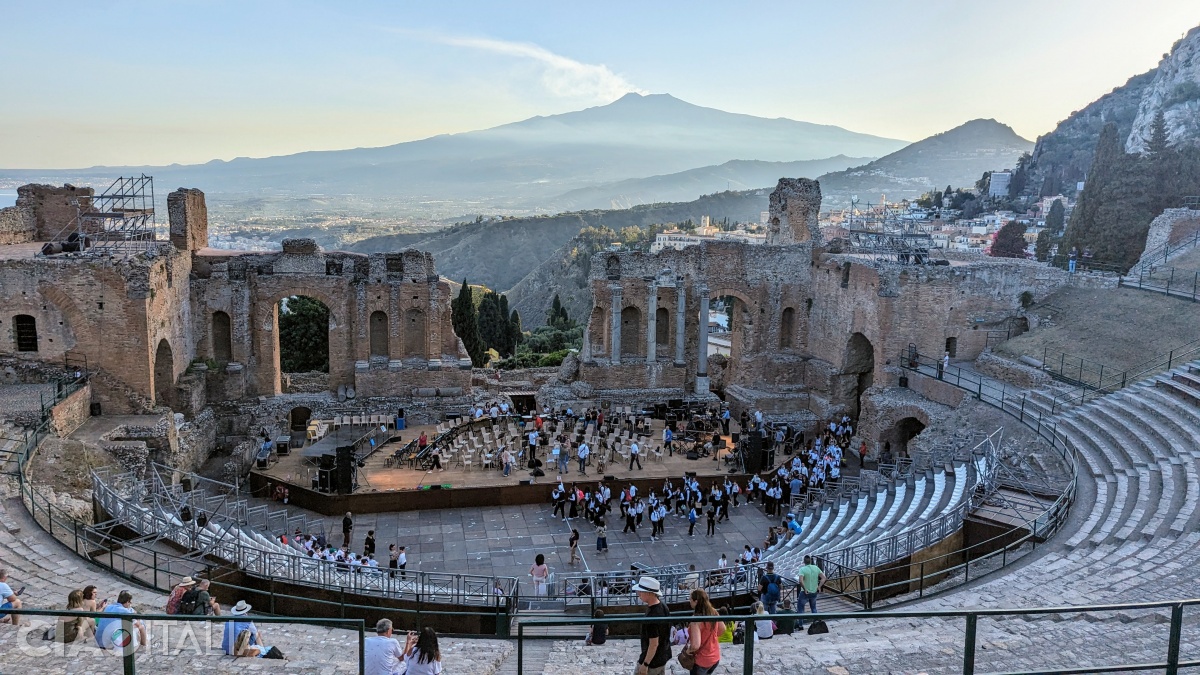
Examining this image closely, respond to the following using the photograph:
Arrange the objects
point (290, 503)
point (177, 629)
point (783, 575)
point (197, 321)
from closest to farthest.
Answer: point (177, 629) < point (783, 575) < point (290, 503) < point (197, 321)

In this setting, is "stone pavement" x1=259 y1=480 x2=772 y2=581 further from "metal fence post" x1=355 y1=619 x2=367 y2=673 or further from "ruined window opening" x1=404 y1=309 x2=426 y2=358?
"metal fence post" x1=355 y1=619 x2=367 y2=673

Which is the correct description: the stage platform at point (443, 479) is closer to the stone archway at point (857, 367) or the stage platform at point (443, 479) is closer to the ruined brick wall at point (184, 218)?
the stone archway at point (857, 367)

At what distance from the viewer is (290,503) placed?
73.8ft

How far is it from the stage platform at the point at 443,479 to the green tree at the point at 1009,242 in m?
41.9

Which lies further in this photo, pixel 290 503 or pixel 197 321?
pixel 197 321

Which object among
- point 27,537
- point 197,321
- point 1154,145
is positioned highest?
point 1154,145

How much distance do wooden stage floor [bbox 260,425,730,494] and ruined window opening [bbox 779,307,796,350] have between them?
9190 mm

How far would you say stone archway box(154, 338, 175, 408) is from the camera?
83.2 feet

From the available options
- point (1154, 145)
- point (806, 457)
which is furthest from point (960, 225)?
point (806, 457)

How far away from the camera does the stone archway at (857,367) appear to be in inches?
1185

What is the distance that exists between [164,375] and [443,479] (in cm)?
928

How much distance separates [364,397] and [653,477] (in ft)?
35.6

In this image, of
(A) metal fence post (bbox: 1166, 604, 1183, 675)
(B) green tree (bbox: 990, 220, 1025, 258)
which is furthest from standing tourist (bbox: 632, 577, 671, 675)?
(B) green tree (bbox: 990, 220, 1025, 258)

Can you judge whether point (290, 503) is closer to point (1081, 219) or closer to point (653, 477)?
point (653, 477)
